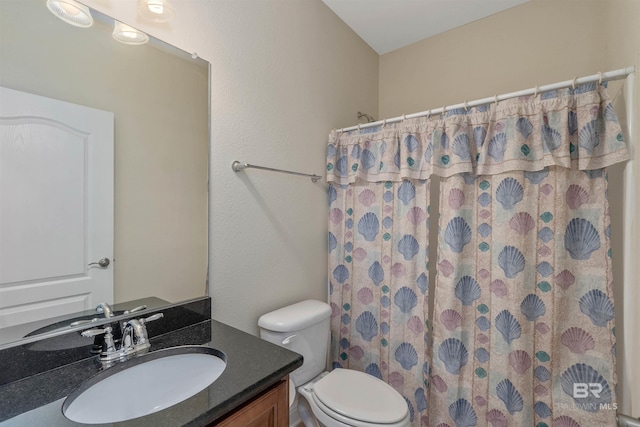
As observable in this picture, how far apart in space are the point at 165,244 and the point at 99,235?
9.0 inches

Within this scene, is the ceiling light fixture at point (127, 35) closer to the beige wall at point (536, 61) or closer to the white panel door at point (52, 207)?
the white panel door at point (52, 207)

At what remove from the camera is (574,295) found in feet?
4.14

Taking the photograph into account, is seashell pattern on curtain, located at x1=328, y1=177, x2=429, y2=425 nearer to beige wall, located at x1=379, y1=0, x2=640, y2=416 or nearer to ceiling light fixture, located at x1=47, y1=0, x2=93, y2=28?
beige wall, located at x1=379, y1=0, x2=640, y2=416

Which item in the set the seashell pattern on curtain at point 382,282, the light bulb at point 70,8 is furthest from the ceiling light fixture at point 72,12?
the seashell pattern on curtain at point 382,282

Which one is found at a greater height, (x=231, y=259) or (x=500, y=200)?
(x=500, y=200)

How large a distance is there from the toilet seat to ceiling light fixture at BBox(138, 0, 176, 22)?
173 centimetres

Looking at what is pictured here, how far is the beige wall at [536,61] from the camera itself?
117 centimetres

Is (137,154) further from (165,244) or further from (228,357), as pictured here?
(228,357)

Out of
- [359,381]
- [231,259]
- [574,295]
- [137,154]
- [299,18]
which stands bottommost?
[359,381]

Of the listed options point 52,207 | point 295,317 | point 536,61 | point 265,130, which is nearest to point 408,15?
point 536,61

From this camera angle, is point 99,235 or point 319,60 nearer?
point 99,235

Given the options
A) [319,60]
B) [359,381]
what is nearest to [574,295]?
[359,381]

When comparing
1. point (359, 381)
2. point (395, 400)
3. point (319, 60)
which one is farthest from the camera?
point (319, 60)

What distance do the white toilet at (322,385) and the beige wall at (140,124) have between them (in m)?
0.47
